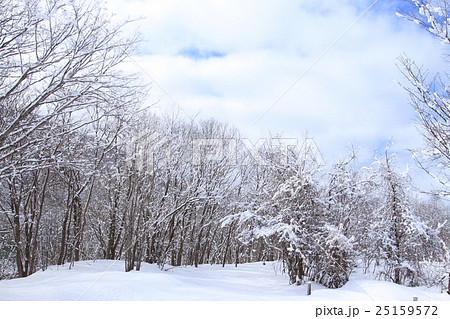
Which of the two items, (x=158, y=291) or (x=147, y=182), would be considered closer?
(x=158, y=291)

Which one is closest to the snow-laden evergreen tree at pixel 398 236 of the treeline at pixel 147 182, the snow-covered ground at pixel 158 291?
the treeline at pixel 147 182

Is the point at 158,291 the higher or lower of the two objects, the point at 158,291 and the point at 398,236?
the lower

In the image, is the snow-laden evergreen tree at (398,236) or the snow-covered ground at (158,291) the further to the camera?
the snow-laden evergreen tree at (398,236)

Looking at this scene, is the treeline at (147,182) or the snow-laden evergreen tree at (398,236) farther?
the snow-laden evergreen tree at (398,236)

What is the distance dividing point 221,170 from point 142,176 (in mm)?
6955

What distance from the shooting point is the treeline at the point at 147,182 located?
5.38 metres

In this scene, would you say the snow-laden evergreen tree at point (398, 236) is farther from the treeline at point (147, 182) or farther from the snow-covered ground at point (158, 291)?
the snow-covered ground at point (158, 291)

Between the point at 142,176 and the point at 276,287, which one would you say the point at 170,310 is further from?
the point at 142,176

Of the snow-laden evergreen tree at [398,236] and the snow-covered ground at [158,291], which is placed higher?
the snow-laden evergreen tree at [398,236]

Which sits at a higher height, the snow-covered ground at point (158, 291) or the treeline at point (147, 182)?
the treeline at point (147, 182)

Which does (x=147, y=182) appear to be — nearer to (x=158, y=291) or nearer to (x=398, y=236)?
(x=158, y=291)

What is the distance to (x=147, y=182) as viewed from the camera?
1057cm

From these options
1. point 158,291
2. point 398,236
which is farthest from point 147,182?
point 398,236

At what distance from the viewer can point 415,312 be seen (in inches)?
198
